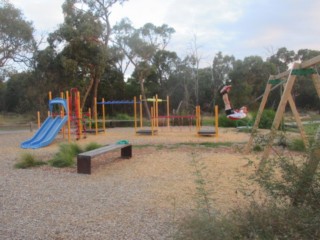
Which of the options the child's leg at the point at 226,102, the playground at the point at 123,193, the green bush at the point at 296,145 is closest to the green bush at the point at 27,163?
the playground at the point at 123,193

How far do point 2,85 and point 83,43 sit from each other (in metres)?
6.16

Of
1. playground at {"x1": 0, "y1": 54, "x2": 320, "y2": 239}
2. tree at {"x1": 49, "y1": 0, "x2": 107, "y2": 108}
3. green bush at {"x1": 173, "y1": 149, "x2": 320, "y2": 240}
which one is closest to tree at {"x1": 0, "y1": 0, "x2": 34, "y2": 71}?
tree at {"x1": 49, "y1": 0, "x2": 107, "y2": 108}

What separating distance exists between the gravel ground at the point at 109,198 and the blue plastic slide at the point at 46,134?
3.71 m

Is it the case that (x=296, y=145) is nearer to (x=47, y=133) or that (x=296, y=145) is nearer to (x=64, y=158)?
(x=64, y=158)

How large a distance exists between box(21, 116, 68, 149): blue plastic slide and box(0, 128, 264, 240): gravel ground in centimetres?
371

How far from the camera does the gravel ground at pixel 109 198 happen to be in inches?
146

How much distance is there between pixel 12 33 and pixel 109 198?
20.0 m

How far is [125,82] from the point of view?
32.6 m

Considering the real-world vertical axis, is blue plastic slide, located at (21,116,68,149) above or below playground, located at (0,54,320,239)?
above

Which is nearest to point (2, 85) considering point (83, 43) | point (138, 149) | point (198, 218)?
point (83, 43)

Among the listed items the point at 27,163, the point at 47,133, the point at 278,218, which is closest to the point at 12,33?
the point at 47,133

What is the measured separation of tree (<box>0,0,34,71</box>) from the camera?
848 inches

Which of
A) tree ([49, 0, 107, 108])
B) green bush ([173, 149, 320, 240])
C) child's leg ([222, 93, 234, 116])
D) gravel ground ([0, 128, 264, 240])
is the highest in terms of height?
tree ([49, 0, 107, 108])

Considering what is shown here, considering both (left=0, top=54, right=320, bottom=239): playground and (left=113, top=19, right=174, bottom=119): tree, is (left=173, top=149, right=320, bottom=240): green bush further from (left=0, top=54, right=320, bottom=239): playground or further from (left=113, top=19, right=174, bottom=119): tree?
(left=113, top=19, right=174, bottom=119): tree
